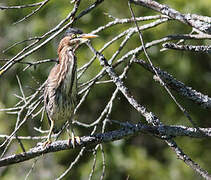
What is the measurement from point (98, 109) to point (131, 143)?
0.58 m

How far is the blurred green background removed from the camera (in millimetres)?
5406

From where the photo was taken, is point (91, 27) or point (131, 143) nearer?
point (91, 27)

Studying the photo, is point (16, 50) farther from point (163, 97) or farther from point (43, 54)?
point (163, 97)

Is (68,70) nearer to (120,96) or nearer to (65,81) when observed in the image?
(65,81)

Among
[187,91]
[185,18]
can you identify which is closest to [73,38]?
[187,91]

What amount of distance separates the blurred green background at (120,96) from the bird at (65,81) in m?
1.64

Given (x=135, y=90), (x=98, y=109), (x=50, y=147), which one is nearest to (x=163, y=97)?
(x=135, y=90)

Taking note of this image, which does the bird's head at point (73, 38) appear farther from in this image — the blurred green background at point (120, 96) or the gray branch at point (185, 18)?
the blurred green background at point (120, 96)

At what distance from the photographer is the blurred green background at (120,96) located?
5.41 metres

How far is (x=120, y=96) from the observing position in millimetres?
5695

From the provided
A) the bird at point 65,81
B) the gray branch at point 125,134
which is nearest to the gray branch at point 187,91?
the gray branch at point 125,134

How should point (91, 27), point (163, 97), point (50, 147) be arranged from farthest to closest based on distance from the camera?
point (163, 97), point (91, 27), point (50, 147)

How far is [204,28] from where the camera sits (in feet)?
7.34

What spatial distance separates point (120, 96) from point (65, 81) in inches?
88.6
